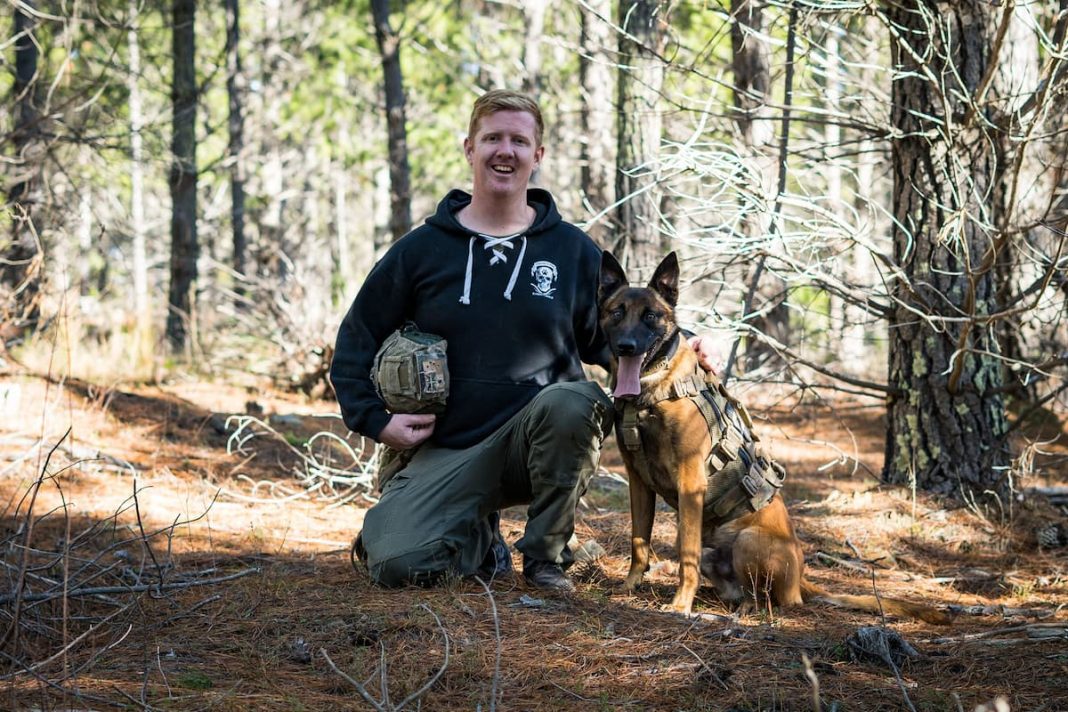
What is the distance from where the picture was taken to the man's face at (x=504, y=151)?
14.0 feet

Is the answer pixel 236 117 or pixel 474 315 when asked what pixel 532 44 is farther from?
pixel 474 315

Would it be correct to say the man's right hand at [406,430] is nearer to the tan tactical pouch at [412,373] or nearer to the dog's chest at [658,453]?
the tan tactical pouch at [412,373]

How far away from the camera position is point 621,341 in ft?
12.8

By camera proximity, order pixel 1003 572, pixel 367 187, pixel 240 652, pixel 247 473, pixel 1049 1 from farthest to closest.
→ 1. pixel 367 187
2. pixel 247 473
3. pixel 1049 1
4. pixel 1003 572
5. pixel 240 652

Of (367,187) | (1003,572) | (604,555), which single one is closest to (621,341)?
(604,555)

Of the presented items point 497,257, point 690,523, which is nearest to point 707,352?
point 690,523

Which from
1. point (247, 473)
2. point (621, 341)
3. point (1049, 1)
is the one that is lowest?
point (247, 473)

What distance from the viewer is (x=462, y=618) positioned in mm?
3486

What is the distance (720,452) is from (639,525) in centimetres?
50

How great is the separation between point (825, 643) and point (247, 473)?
4.58 meters

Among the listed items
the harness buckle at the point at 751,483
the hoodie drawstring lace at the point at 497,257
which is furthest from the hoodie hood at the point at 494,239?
the harness buckle at the point at 751,483

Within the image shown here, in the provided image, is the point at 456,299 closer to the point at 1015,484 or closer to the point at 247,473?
the point at 247,473

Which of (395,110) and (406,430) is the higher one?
(395,110)

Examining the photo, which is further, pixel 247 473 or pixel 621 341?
pixel 247 473
